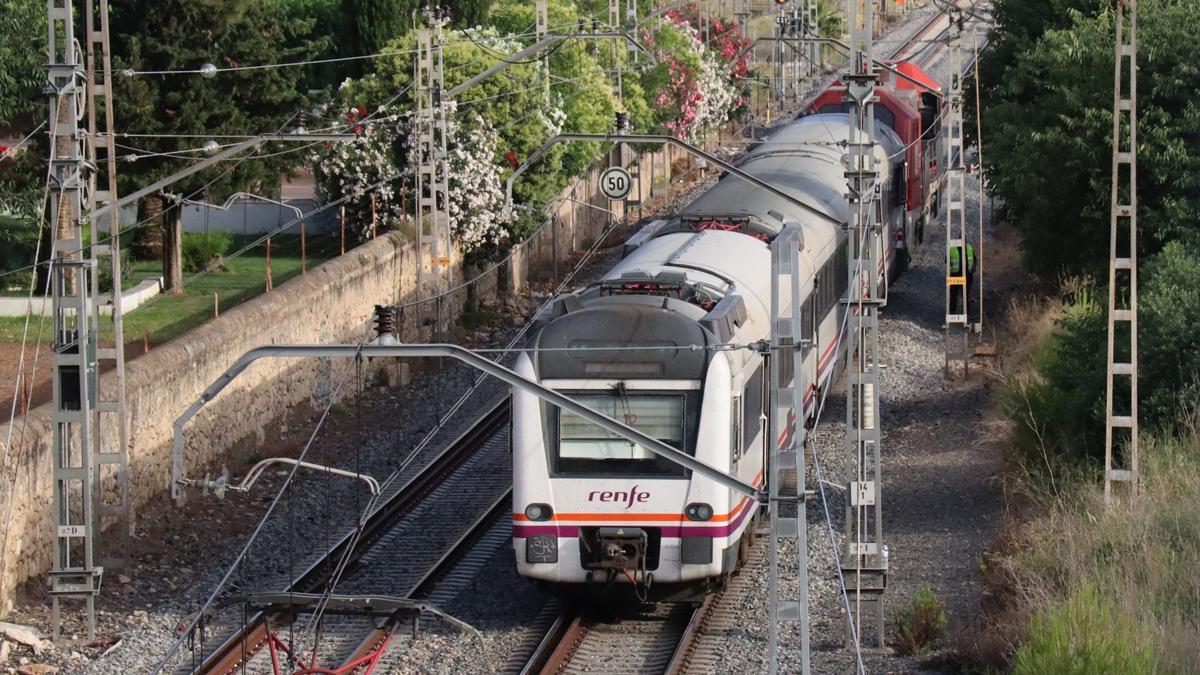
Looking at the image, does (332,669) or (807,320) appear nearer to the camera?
(332,669)

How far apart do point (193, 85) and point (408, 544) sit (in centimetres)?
1371

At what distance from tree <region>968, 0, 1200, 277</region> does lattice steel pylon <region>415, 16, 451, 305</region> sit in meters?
8.68

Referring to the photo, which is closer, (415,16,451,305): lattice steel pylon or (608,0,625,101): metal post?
(415,16,451,305): lattice steel pylon

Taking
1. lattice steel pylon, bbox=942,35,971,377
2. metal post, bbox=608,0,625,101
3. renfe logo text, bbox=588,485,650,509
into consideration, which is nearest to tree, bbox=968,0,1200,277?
lattice steel pylon, bbox=942,35,971,377

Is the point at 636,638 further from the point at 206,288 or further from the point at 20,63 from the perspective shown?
the point at 20,63

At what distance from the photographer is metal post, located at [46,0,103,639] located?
52.3 ft

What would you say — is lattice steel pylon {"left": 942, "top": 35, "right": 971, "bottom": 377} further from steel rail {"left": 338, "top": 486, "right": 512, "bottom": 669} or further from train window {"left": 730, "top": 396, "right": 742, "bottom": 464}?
train window {"left": 730, "top": 396, "right": 742, "bottom": 464}

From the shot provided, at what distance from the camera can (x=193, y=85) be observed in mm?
30297

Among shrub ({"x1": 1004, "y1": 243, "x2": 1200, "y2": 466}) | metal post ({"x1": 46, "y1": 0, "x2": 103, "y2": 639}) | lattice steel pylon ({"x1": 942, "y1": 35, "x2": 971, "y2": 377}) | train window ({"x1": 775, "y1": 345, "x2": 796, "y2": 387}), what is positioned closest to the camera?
metal post ({"x1": 46, "y1": 0, "x2": 103, "y2": 639})

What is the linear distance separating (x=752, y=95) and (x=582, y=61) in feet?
78.6

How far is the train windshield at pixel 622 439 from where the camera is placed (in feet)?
48.7

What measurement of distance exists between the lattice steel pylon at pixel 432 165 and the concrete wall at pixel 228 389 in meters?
0.61

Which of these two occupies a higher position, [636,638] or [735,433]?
[735,433]

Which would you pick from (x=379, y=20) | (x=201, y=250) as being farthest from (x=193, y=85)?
(x=379, y=20)
